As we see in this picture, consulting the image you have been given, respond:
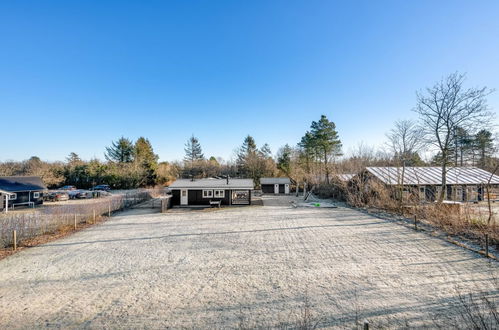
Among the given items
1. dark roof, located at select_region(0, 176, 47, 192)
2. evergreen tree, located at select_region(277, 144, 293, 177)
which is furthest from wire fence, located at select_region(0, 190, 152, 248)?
evergreen tree, located at select_region(277, 144, 293, 177)

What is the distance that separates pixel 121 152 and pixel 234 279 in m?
46.9

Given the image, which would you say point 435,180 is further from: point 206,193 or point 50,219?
point 50,219

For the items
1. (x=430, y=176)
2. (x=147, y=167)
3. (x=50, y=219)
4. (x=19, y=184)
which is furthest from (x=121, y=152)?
(x=430, y=176)

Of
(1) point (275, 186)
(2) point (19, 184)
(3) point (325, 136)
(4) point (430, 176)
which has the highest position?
(3) point (325, 136)

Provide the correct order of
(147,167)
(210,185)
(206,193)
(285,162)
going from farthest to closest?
(285,162) → (147,167) → (210,185) → (206,193)

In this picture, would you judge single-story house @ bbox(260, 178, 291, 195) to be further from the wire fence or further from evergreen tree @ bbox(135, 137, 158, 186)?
evergreen tree @ bbox(135, 137, 158, 186)

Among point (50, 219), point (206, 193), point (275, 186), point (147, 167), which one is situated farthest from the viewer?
point (147, 167)

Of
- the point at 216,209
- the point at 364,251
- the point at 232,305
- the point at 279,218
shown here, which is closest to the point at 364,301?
the point at 232,305

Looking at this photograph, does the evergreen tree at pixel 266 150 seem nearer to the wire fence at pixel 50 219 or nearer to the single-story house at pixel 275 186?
the single-story house at pixel 275 186

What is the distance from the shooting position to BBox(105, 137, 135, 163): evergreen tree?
44.8 m

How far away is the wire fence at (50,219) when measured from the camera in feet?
31.1

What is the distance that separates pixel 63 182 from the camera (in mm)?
37844

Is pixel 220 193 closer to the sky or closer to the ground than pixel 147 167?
closer to the ground

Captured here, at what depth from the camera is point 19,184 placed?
2186cm
